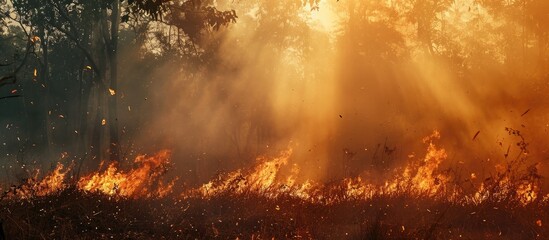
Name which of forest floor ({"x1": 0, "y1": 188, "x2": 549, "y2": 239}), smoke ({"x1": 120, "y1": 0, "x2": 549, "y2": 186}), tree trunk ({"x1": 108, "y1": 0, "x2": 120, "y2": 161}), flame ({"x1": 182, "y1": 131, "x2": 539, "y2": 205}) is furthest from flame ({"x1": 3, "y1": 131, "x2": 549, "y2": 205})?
smoke ({"x1": 120, "y1": 0, "x2": 549, "y2": 186})

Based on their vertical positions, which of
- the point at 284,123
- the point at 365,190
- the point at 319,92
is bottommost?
the point at 284,123

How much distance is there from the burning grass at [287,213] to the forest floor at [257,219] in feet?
0.06

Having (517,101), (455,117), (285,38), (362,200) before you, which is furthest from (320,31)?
(362,200)

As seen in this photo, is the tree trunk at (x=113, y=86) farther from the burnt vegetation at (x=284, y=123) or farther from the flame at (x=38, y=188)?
the flame at (x=38, y=188)

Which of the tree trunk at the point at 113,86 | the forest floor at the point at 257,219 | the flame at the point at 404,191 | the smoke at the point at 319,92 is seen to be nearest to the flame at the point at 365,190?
the flame at the point at 404,191

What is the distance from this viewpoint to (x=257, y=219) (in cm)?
1006

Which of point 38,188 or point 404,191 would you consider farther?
point 404,191

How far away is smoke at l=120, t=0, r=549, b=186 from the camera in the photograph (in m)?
28.1

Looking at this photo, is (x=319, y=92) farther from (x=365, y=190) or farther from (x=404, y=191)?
(x=404, y=191)

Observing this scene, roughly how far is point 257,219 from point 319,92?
25506mm

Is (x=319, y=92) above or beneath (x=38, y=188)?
beneath

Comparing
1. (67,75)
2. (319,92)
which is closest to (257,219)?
(319,92)

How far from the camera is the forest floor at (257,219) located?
870 cm

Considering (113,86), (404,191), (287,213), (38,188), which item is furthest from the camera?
(113,86)
